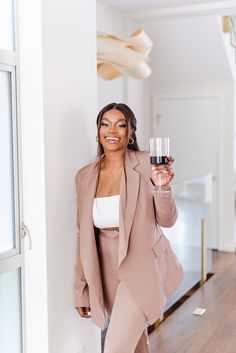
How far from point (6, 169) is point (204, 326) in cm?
244

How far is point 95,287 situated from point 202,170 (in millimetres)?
4692

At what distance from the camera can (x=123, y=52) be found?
11.5 feet

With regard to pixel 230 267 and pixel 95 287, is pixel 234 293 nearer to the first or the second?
pixel 230 267

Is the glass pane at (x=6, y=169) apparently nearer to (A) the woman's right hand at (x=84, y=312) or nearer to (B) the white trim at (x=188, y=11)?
(A) the woman's right hand at (x=84, y=312)

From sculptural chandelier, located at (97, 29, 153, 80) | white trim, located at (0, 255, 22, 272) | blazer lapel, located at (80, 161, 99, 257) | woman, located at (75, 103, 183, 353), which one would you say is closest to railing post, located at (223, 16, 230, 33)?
sculptural chandelier, located at (97, 29, 153, 80)

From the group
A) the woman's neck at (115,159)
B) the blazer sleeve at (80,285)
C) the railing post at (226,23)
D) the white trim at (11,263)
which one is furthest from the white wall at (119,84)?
the white trim at (11,263)

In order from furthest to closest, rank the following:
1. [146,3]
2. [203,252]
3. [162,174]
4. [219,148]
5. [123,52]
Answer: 1. [219,148]
2. [203,252]
3. [146,3]
4. [123,52]
5. [162,174]

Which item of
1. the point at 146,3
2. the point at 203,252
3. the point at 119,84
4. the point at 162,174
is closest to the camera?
the point at 162,174

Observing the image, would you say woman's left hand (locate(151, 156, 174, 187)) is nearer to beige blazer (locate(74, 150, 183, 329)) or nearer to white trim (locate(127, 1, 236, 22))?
beige blazer (locate(74, 150, 183, 329))

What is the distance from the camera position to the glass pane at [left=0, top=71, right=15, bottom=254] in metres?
2.47

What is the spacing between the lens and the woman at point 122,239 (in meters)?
2.54

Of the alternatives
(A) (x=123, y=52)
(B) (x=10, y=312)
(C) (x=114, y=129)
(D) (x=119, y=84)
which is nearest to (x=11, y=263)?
(B) (x=10, y=312)

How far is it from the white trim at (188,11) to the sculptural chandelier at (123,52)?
5.85ft

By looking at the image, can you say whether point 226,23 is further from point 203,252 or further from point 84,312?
point 84,312
